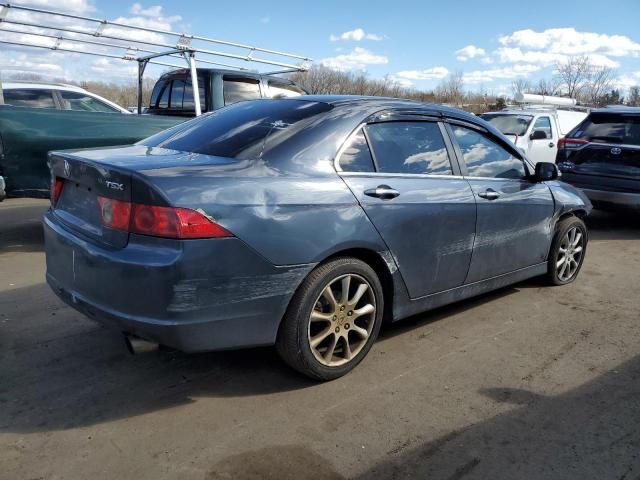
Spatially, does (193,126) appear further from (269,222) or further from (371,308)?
(371,308)

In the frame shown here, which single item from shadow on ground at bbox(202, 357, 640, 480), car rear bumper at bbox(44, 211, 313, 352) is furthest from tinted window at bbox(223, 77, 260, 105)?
shadow on ground at bbox(202, 357, 640, 480)

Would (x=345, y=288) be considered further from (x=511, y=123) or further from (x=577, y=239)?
(x=511, y=123)

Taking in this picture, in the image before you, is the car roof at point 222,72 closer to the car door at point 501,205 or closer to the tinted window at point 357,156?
the car door at point 501,205

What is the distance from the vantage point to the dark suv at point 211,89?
8.09 metres

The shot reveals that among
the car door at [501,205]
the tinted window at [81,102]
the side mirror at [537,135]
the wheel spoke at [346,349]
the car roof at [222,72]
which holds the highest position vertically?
the car roof at [222,72]

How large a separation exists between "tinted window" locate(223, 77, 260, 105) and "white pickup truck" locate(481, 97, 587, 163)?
5.82 meters

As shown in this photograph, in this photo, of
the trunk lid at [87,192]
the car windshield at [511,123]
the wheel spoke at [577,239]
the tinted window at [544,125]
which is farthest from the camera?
the tinted window at [544,125]

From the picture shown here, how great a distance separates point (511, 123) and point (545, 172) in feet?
27.7

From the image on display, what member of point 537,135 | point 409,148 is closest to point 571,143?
point 537,135

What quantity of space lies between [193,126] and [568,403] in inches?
116

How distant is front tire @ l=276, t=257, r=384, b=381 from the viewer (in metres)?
3.09

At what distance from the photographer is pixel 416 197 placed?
3615 mm

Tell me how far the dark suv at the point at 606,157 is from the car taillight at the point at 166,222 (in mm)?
6679

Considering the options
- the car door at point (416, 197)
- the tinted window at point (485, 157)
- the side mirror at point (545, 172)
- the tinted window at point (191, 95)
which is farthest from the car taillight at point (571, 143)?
the tinted window at point (191, 95)
